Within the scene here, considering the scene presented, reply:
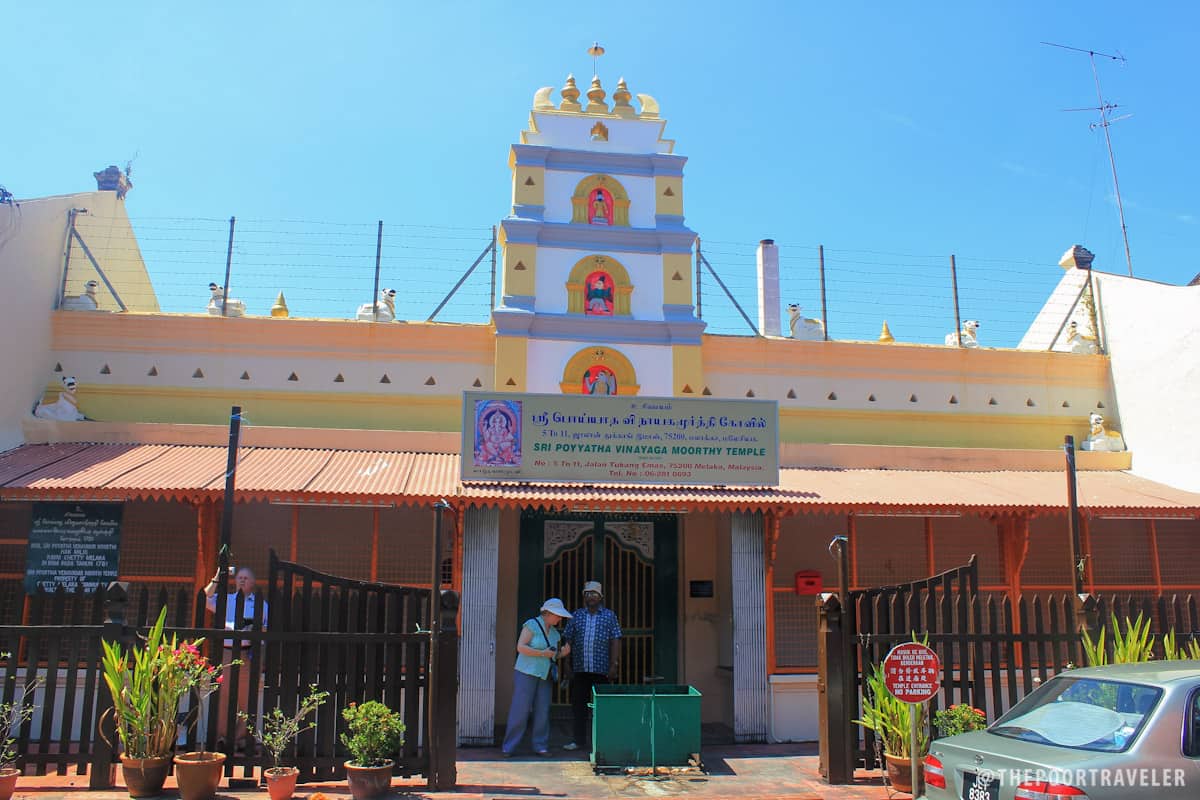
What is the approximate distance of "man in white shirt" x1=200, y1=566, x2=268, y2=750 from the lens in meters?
7.23

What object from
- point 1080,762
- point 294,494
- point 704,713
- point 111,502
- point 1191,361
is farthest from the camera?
point 1191,361

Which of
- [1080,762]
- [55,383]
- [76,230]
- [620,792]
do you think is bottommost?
[620,792]

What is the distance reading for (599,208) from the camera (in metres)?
13.6

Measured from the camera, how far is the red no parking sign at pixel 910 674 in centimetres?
668

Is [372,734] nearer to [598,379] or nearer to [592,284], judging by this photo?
[598,379]

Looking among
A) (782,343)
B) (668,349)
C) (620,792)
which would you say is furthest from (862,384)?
(620,792)

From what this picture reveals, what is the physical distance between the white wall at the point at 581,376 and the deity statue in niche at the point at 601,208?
200 cm

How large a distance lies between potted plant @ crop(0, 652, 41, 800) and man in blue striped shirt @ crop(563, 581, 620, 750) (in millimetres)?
4633

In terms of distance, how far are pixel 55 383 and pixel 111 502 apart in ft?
8.47

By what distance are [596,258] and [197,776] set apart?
8.83 meters

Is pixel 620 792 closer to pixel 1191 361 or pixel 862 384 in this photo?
pixel 862 384

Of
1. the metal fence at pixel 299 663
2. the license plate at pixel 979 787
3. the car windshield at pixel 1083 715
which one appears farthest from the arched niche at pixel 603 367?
the license plate at pixel 979 787

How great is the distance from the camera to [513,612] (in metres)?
11.6

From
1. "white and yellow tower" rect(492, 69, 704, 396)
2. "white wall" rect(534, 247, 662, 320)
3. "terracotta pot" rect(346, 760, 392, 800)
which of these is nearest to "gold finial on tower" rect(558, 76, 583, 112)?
"white and yellow tower" rect(492, 69, 704, 396)
